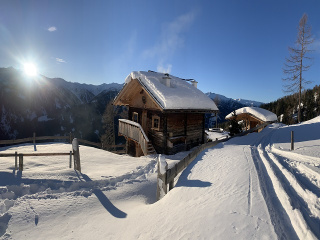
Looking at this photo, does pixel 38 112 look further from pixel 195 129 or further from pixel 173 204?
→ pixel 173 204

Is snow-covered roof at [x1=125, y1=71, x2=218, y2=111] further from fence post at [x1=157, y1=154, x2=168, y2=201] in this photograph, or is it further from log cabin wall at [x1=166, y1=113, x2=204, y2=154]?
fence post at [x1=157, y1=154, x2=168, y2=201]

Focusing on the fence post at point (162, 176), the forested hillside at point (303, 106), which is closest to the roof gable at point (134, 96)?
the fence post at point (162, 176)

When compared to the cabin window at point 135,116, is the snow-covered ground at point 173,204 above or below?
below

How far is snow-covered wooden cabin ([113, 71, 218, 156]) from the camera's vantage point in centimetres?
1255

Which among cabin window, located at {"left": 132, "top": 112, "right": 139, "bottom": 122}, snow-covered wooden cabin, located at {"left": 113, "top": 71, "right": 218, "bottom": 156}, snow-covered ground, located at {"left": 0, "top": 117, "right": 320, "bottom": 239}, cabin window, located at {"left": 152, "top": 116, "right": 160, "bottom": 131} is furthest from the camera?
cabin window, located at {"left": 132, "top": 112, "right": 139, "bottom": 122}

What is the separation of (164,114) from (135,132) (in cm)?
338

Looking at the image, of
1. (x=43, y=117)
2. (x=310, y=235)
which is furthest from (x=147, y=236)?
(x=43, y=117)

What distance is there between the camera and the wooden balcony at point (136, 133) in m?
12.8

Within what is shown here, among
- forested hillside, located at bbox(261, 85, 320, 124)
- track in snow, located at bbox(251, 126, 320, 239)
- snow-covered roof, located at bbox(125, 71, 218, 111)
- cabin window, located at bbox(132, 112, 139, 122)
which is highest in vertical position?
forested hillside, located at bbox(261, 85, 320, 124)

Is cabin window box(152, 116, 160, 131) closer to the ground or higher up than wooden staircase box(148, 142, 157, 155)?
higher up

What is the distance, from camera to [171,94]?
42.5ft

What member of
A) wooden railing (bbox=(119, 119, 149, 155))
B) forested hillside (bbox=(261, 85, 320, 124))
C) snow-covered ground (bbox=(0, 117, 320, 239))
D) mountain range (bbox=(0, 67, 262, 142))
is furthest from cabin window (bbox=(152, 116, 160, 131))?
forested hillside (bbox=(261, 85, 320, 124))

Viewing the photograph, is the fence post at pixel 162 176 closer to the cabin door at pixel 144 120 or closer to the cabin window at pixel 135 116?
the cabin door at pixel 144 120

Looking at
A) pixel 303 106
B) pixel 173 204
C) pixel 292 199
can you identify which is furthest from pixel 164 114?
pixel 303 106
